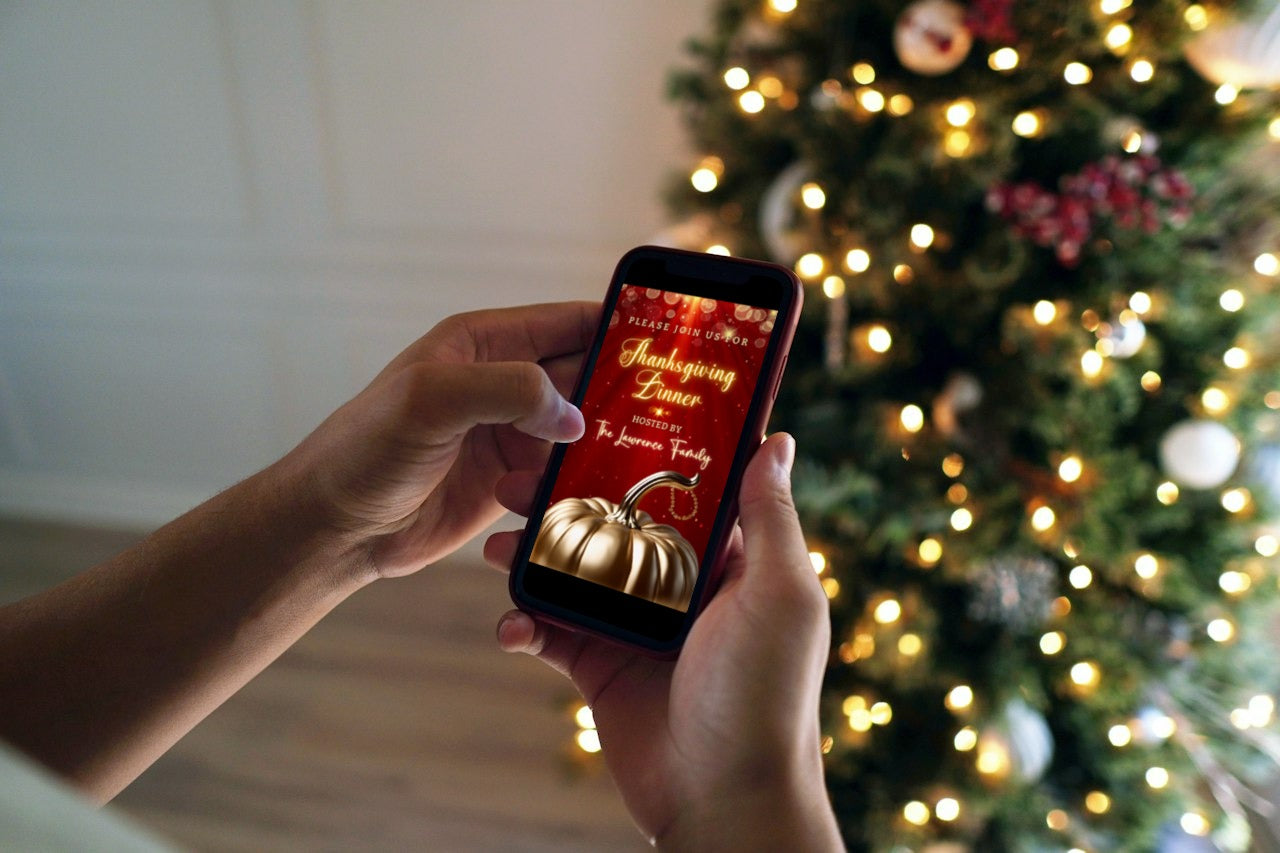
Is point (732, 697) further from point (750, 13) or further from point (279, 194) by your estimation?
point (279, 194)

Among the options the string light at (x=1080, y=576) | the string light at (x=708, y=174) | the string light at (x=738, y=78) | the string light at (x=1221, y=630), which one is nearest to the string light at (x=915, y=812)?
the string light at (x=1080, y=576)

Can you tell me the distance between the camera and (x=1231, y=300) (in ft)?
3.61

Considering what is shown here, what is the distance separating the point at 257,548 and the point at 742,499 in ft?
1.40

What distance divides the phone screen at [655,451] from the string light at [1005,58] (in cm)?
54

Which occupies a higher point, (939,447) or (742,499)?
(742,499)

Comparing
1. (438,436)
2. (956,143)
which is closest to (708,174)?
(956,143)

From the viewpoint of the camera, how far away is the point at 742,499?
67 cm

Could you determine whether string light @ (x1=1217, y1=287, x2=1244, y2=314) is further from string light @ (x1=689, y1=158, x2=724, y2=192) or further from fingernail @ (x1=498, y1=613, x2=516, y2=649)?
fingernail @ (x1=498, y1=613, x2=516, y2=649)

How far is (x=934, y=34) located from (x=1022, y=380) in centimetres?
46

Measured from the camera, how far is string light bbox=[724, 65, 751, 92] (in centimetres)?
113

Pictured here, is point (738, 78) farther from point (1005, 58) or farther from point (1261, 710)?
point (1261, 710)

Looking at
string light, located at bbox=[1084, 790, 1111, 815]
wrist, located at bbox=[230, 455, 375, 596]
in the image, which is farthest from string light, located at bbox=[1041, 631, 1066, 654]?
wrist, located at bbox=[230, 455, 375, 596]

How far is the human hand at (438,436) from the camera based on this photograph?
66 cm

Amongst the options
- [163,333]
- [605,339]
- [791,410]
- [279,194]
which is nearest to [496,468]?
[605,339]
